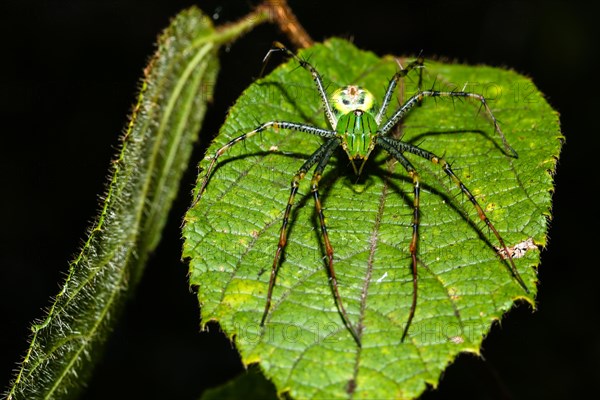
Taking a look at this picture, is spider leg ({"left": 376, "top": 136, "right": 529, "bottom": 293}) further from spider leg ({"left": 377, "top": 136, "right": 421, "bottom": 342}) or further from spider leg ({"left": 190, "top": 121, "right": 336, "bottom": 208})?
spider leg ({"left": 190, "top": 121, "right": 336, "bottom": 208})

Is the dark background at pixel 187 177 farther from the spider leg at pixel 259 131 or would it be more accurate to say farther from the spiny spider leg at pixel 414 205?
the spiny spider leg at pixel 414 205

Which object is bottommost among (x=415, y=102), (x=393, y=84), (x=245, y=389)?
(x=245, y=389)

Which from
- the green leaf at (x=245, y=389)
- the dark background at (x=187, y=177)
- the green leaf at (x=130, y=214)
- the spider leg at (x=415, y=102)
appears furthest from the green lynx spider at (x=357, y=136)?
the dark background at (x=187, y=177)

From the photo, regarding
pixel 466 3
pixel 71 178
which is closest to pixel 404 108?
pixel 71 178

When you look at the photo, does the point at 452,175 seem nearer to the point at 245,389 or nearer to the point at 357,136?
the point at 357,136

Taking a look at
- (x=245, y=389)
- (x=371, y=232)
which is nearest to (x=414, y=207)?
(x=371, y=232)

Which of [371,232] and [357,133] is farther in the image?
[357,133]

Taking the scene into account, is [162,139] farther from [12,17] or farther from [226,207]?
[12,17]
